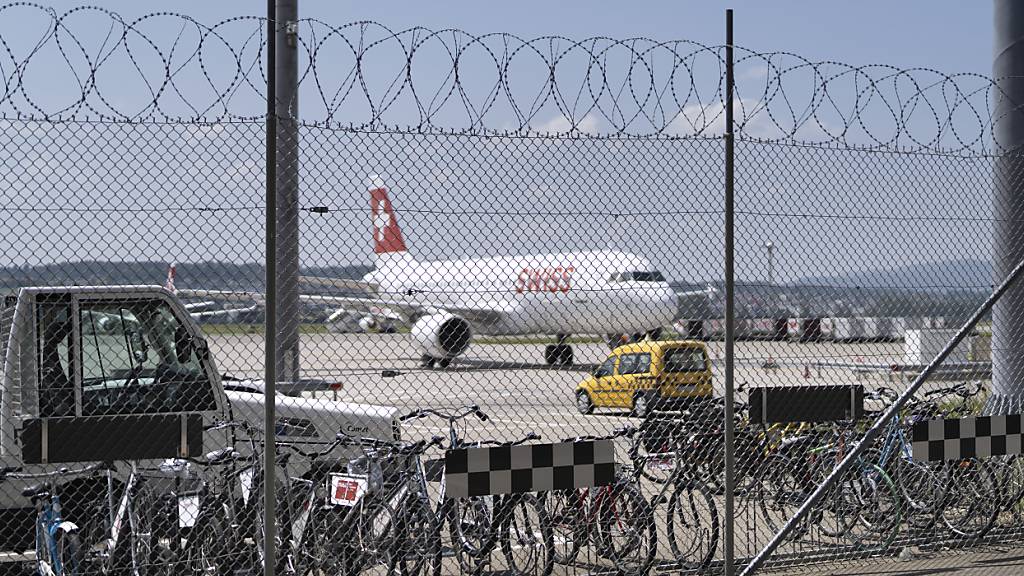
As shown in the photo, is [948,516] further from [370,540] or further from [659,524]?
[370,540]

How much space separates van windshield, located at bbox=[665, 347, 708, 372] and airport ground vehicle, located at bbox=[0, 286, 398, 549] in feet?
7.31

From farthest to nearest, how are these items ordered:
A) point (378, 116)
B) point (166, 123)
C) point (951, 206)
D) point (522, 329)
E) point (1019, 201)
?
1. point (522, 329)
2. point (1019, 201)
3. point (951, 206)
4. point (378, 116)
5. point (166, 123)

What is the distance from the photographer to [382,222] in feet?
20.5

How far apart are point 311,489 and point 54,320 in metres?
1.72

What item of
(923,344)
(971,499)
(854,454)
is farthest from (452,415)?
(971,499)

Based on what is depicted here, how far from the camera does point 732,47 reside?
20.2 ft

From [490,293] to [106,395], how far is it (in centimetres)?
237

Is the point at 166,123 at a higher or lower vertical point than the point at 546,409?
higher

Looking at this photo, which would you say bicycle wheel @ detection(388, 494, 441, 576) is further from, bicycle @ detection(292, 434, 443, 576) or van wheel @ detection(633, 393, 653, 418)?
van wheel @ detection(633, 393, 653, 418)

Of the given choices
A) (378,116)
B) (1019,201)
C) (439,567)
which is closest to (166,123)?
(378,116)

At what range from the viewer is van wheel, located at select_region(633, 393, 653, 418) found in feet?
24.4

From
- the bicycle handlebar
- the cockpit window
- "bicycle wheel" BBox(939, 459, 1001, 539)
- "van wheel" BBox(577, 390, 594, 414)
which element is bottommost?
"bicycle wheel" BBox(939, 459, 1001, 539)

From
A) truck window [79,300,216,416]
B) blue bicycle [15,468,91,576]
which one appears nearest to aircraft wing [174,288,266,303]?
truck window [79,300,216,416]

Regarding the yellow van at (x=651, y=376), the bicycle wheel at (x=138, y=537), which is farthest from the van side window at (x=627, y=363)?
the bicycle wheel at (x=138, y=537)
